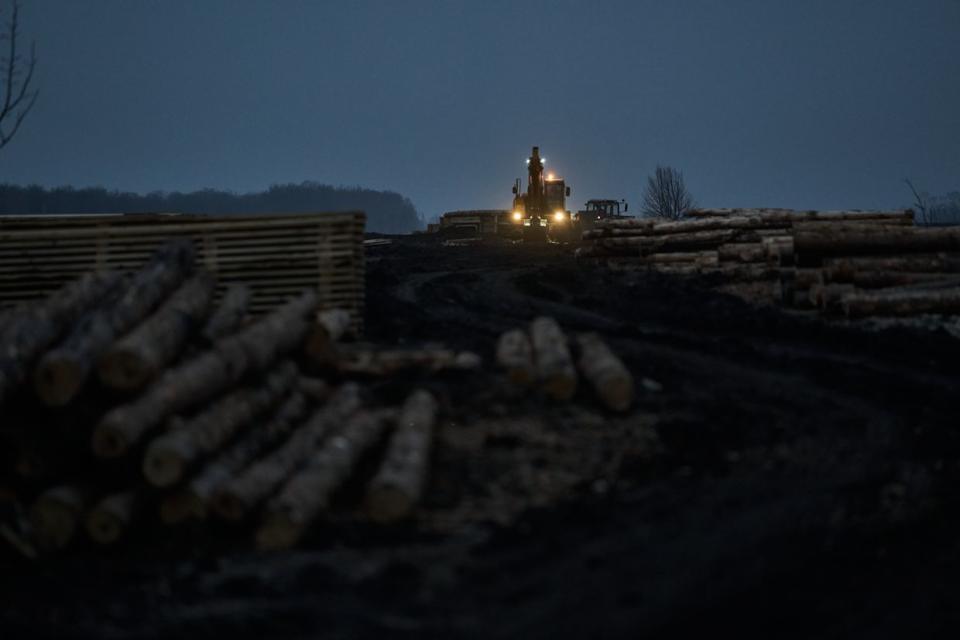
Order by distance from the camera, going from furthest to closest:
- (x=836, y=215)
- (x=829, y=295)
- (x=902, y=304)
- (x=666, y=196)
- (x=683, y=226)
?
(x=666, y=196) < (x=683, y=226) < (x=836, y=215) < (x=829, y=295) < (x=902, y=304)

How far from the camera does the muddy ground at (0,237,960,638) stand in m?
6.06

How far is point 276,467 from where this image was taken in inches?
312

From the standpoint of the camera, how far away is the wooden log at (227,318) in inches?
392

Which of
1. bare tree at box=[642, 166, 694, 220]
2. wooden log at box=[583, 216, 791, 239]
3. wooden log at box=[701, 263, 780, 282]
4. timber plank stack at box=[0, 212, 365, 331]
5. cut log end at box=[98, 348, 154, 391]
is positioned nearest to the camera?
cut log end at box=[98, 348, 154, 391]

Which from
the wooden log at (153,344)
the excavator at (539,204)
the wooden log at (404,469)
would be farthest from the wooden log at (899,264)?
the excavator at (539,204)

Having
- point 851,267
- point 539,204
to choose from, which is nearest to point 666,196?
point 539,204

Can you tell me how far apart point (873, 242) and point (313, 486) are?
16.0 meters

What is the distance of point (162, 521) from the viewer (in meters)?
7.77

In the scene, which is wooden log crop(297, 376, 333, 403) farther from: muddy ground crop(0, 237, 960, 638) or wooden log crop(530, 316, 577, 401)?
wooden log crop(530, 316, 577, 401)

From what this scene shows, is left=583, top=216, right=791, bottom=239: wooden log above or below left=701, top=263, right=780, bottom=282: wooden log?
above

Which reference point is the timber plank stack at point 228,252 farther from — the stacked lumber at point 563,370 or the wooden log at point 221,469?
the wooden log at point 221,469

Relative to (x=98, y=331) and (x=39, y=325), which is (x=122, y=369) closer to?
(x=98, y=331)

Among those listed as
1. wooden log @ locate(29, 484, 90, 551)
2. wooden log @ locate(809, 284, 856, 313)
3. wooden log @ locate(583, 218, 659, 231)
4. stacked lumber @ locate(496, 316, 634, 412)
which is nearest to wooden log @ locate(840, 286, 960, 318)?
wooden log @ locate(809, 284, 856, 313)

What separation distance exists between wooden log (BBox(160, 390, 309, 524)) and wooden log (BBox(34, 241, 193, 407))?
138 cm
